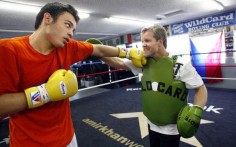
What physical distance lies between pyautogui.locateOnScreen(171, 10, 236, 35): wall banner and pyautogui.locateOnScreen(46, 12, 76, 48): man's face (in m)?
5.57

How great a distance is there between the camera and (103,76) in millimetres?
5988

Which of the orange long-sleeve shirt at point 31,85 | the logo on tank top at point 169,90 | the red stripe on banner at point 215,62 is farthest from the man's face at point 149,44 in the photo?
the red stripe on banner at point 215,62

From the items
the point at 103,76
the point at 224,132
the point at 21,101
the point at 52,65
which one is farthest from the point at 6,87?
the point at 103,76

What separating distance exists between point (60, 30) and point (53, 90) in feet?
0.98

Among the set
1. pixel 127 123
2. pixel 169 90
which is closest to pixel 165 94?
pixel 169 90

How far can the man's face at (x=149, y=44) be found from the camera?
1.21 metres

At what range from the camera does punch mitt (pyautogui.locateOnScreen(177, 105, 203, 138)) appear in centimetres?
106

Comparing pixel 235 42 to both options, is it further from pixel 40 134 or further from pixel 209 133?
pixel 40 134

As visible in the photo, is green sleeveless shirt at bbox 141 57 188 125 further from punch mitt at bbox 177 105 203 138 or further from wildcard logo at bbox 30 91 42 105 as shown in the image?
wildcard logo at bbox 30 91 42 105

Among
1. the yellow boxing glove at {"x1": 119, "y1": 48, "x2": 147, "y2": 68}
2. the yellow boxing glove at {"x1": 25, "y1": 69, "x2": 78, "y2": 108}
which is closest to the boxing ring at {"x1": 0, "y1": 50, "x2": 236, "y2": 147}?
the yellow boxing glove at {"x1": 119, "y1": 48, "x2": 147, "y2": 68}

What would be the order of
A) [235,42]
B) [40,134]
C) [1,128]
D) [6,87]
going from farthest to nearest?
[235,42] < [1,128] < [40,134] < [6,87]

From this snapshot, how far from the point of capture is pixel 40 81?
2.77 ft

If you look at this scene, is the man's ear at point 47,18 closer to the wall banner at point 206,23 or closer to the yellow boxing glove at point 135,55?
the yellow boxing glove at point 135,55

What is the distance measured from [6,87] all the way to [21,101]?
0.27ft
